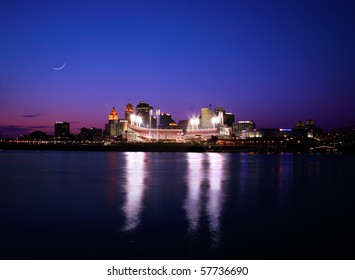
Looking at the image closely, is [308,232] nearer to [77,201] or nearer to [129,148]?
[77,201]

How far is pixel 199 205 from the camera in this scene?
1370 cm

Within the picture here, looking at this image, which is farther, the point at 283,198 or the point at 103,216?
the point at 283,198

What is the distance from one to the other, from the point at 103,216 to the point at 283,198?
27.5 ft

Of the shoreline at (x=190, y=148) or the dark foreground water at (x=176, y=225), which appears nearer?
the dark foreground water at (x=176, y=225)

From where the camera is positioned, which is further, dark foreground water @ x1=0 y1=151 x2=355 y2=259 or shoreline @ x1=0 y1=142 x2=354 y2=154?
shoreline @ x1=0 y1=142 x2=354 y2=154

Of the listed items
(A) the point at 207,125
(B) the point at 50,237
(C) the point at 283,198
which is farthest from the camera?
(A) the point at 207,125

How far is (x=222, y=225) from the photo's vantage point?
10297 mm

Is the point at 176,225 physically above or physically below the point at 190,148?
above

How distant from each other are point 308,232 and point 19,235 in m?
7.70

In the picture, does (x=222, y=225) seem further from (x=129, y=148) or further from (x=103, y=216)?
(x=129, y=148)

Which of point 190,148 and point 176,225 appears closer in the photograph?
point 176,225
